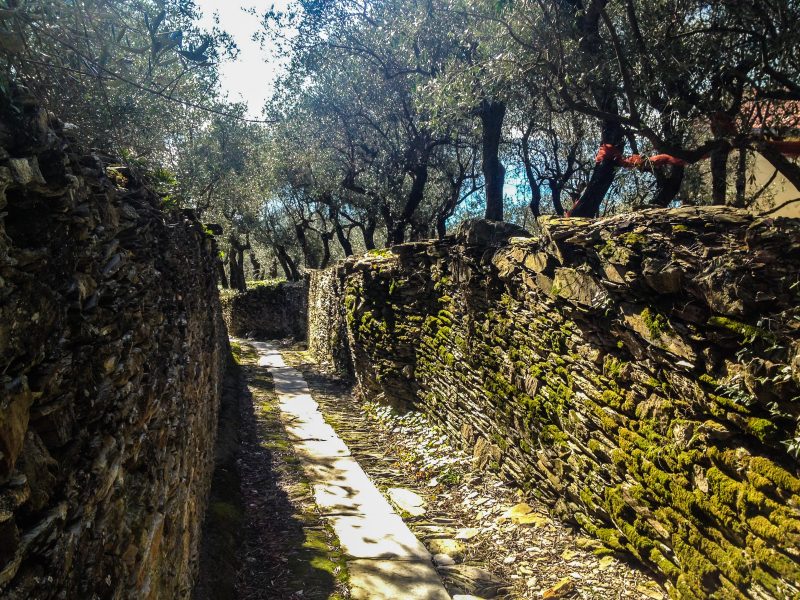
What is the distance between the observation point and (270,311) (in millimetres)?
26766

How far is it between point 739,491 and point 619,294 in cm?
Answer: 181

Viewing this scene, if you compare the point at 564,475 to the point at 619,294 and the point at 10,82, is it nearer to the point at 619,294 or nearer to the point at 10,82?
the point at 619,294

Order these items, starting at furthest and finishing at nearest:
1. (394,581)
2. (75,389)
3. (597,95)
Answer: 1. (597,95)
2. (394,581)
3. (75,389)

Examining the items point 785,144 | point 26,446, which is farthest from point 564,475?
point 26,446

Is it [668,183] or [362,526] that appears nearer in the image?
[362,526]

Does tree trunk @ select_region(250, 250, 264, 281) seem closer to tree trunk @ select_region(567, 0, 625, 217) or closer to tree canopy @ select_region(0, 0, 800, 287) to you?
tree canopy @ select_region(0, 0, 800, 287)

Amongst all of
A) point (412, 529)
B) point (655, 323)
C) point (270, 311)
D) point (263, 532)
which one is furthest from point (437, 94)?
point (270, 311)

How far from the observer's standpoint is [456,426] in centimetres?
898

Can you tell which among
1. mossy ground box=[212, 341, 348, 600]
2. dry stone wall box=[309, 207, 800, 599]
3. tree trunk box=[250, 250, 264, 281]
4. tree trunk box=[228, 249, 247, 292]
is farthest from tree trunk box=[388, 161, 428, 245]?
tree trunk box=[250, 250, 264, 281]

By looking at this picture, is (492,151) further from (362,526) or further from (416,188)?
(362,526)

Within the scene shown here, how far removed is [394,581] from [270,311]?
878 inches

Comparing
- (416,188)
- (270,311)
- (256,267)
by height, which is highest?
(416,188)

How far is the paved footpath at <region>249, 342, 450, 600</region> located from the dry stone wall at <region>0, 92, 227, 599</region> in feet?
8.10

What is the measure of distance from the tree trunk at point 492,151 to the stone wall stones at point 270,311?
13.3 meters
